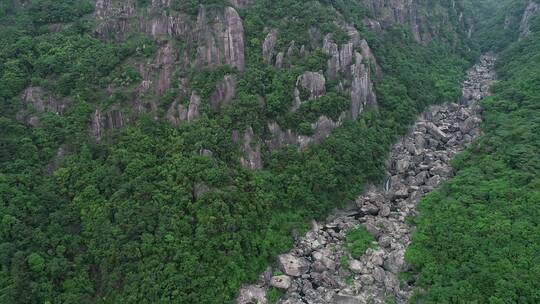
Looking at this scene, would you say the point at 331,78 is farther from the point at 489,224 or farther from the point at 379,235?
the point at 489,224

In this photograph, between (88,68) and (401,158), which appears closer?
(88,68)

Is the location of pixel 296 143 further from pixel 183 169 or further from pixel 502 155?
pixel 502 155

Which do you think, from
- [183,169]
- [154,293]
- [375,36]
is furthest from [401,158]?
[154,293]

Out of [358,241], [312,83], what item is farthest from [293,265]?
[312,83]

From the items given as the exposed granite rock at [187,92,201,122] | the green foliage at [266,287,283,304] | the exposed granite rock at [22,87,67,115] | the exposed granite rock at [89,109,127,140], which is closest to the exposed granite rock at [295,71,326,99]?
the exposed granite rock at [187,92,201,122]

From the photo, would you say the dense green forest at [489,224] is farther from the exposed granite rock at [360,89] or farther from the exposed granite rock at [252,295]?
the exposed granite rock at [360,89]
